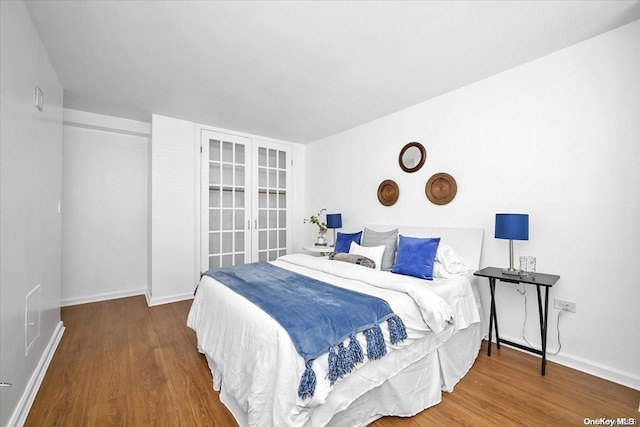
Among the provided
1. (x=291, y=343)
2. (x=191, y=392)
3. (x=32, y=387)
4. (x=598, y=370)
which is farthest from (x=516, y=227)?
(x=32, y=387)

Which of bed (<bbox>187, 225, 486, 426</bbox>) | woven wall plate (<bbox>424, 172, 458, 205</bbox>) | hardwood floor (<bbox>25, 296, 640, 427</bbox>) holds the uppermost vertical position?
woven wall plate (<bbox>424, 172, 458, 205</bbox>)

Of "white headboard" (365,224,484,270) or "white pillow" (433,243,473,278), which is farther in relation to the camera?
"white headboard" (365,224,484,270)

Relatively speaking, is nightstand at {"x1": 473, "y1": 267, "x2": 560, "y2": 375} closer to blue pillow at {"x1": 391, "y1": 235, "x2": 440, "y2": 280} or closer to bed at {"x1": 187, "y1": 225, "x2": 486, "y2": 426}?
bed at {"x1": 187, "y1": 225, "x2": 486, "y2": 426}

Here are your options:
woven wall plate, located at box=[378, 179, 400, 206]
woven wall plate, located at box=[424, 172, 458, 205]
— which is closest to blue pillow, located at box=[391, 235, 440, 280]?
woven wall plate, located at box=[424, 172, 458, 205]

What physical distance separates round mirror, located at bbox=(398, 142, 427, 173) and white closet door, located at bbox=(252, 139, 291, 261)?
92.0 inches

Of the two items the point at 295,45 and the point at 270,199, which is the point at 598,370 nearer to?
the point at 295,45

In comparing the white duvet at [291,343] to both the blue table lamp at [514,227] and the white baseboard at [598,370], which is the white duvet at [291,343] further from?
the white baseboard at [598,370]

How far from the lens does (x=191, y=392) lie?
1.95 m

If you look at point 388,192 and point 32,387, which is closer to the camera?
point 32,387

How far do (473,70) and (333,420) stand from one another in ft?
10.00

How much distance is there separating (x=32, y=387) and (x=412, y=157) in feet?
13.0

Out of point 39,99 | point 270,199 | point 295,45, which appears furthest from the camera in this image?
point 270,199

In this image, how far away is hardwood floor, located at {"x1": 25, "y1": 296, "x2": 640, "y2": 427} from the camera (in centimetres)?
170

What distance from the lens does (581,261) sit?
7.32 ft
